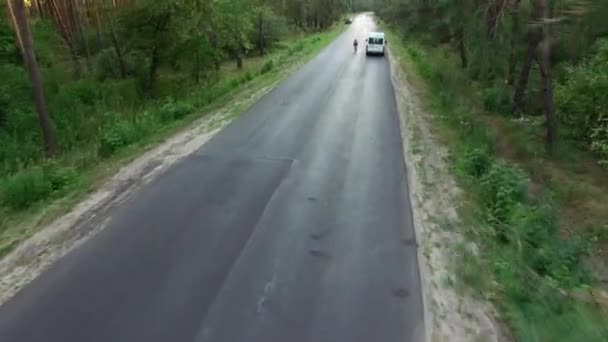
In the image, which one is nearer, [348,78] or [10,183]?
[10,183]

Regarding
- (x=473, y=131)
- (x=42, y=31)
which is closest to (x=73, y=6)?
(x=42, y=31)

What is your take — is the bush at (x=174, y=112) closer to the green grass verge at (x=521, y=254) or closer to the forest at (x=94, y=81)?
the forest at (x=94, y=81)

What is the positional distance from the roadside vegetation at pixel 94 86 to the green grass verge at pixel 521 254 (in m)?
6.95

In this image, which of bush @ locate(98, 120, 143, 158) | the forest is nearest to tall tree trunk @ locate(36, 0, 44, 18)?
the forest

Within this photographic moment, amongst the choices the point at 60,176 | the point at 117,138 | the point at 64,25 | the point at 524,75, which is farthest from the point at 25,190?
the point at 64,25

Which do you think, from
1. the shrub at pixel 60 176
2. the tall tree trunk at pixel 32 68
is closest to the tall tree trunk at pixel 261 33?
the tall tree trunk at pixel 32 68

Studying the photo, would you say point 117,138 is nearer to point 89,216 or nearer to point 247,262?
point 89,216

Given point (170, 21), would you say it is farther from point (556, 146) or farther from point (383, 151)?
point (556, 146)

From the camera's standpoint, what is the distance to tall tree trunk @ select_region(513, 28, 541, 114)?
14.3 meters

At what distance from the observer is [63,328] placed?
16.0 feet

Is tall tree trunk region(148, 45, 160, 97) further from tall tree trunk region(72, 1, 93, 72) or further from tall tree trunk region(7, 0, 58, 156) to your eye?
tall tree trunk region(7, 0, 58, 156)

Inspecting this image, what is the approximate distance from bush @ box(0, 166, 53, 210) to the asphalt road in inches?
74.6

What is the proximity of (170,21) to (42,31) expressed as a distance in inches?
459

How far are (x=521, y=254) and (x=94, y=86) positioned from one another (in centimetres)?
2192
